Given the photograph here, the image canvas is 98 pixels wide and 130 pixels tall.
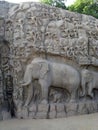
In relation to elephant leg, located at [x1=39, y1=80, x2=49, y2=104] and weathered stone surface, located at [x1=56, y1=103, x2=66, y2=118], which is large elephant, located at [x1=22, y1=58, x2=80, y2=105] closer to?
elephant leg, located at [x1=39, y1=80, x2=49, y2=104]

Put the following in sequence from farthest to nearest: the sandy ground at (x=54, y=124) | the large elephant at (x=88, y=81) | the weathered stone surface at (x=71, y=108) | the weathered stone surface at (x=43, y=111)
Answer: the large elephant at (x=88, y=81) → the weathered stone surface at (x=71, y=108) → the weathered stone surface at (x=43, y=111) → the sandy ground at (x=54, y=124)

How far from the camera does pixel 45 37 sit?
4641 mm

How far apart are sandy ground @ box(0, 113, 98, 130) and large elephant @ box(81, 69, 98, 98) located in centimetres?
47

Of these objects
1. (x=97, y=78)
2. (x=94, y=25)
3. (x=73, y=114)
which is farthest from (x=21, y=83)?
(x=94, y=25)

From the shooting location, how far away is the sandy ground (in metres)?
4.05

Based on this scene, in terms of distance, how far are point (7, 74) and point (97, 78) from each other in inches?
62.9

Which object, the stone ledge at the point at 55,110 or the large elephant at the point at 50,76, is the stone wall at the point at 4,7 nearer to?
the large elephant at the point at 50,76

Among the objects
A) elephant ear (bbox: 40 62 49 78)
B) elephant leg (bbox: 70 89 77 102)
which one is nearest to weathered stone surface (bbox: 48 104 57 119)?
elephant leg (bbox: 70 89 77 102)

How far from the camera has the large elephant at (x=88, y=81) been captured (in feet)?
15.3

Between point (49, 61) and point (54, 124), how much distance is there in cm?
109

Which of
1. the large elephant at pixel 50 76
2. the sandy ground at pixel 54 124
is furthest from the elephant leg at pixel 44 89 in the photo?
the sandy ground at pixel 54 124

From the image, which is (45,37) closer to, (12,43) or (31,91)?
(12,43)

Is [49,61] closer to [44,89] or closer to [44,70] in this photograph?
[44,70]

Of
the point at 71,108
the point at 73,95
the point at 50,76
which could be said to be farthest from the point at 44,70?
the point at 71,108
